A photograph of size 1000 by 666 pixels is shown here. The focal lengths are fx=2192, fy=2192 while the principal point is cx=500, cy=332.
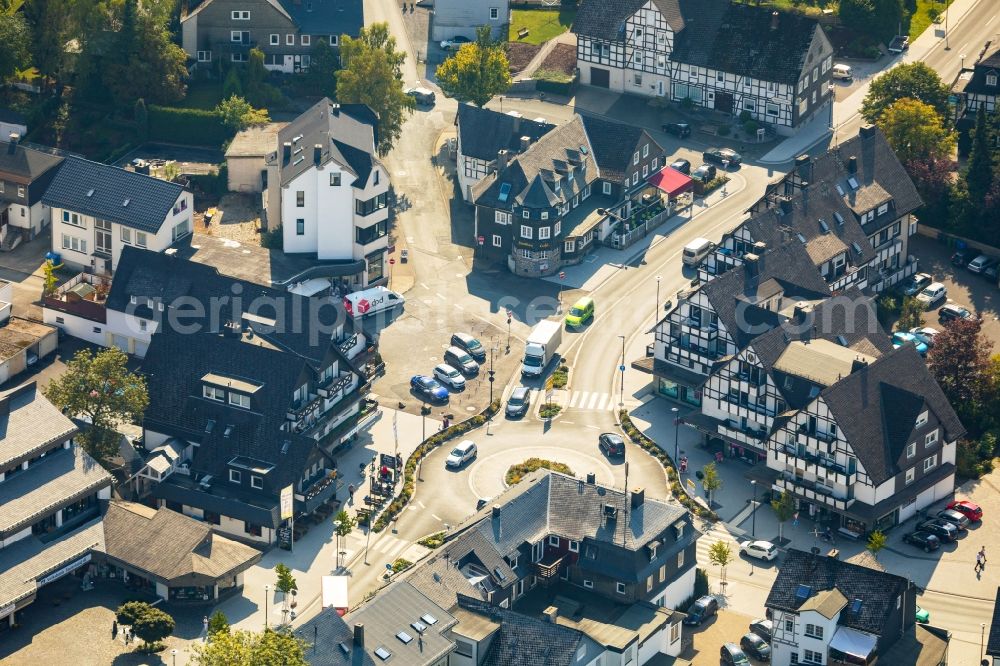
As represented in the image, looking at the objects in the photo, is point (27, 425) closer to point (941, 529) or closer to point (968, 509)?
point (941, 529)

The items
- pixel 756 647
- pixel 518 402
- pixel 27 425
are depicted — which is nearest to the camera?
pixel 756 647

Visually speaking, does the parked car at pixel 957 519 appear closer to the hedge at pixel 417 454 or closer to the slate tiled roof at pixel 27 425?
the hedge at pixel 417 454

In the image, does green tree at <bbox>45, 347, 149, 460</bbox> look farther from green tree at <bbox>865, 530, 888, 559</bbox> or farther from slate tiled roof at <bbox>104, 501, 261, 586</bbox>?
green tree at <bbox>865, 530, 888, 559</bbox>

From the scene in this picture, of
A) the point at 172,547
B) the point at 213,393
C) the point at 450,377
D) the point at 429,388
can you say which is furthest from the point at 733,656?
the point at 213,393

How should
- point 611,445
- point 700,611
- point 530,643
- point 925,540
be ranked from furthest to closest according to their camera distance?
point 611,445 < point 925,540 < point 700,611 < point 530,643

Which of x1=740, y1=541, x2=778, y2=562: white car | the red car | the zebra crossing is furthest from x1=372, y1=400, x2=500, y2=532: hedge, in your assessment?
the red car

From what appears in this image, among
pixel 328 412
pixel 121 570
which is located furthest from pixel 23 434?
pixel 328 412
